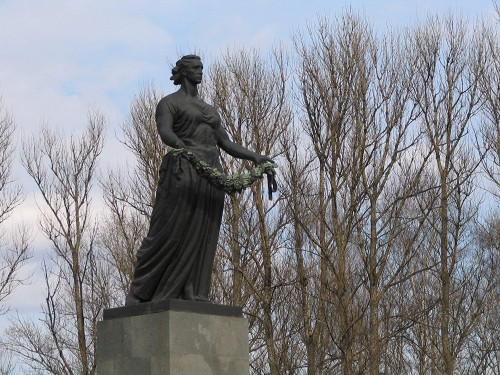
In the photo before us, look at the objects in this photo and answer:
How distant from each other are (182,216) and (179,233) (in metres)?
0.17

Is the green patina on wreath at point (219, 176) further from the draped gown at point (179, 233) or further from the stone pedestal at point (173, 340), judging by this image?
the stone pedestal at point (173, 340)

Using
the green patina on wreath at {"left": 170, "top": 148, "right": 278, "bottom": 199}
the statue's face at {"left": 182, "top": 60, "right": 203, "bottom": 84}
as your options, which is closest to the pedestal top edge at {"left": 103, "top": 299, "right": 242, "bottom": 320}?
the green patina on wreath at {"left": 170, "top": 148, "right": 278, "bottom": 199}

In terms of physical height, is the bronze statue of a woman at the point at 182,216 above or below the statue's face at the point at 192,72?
below

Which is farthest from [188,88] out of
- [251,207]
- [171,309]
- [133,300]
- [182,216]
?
[251,207]

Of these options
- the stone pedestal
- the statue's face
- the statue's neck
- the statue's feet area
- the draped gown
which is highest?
the statue's face

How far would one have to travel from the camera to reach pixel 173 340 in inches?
327

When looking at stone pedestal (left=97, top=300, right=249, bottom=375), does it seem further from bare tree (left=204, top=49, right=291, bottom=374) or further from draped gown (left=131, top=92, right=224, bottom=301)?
bare tree (left=204, top=49, right=291, bottom=374)

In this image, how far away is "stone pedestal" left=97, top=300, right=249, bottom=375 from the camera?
833cm

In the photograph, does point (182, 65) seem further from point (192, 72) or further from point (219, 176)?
point (219, 176)

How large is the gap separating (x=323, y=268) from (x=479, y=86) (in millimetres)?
6176

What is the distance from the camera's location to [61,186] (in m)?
26.1

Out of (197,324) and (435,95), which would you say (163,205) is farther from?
(435,95)

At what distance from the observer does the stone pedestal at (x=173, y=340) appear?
833 cm

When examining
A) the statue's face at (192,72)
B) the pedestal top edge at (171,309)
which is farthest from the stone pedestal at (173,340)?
the statue's face at (192,72)
